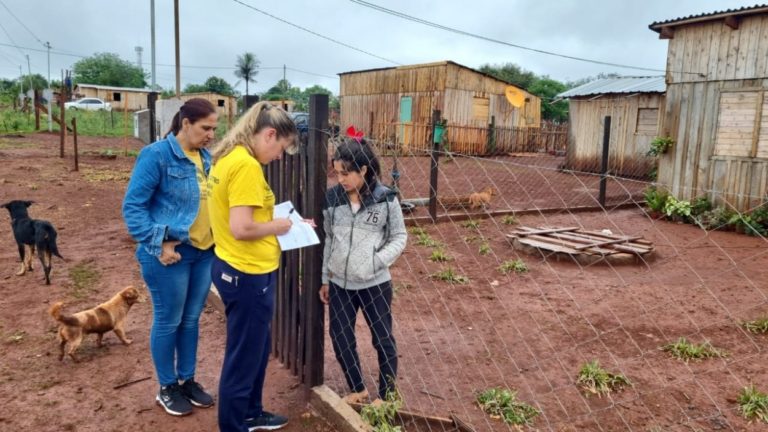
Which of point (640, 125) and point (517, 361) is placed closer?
point (517, 361)

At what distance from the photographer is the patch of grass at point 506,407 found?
127 inches

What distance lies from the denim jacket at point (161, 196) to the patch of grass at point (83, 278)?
2.87 m

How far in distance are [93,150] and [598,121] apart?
1723 centimetres

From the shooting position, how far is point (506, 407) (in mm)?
3312

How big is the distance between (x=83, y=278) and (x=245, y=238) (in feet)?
13.7

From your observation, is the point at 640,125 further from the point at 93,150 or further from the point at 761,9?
the point at 93,150

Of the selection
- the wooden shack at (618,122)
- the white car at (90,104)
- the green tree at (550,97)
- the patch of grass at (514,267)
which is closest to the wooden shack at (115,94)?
the white car at (90,104)

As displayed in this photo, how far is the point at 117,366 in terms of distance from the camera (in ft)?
12.4

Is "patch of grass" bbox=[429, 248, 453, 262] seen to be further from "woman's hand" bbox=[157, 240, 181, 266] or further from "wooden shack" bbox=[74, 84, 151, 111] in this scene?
"wooden shack" bbox=[74, 84, 151, 111]

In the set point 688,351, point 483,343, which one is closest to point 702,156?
point 688,351

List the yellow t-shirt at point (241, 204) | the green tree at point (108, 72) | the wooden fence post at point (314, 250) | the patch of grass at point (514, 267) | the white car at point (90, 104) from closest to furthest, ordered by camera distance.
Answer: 1. the yellow t-shirt at point (241, 204)
2. the wooden fence post at point (314, 250)
3. the patch of grass at point (514, 267)
4. the white car at point (90, 104)
5. the green tree at point (108, 72)

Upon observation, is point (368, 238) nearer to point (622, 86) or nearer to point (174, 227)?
point (174, 227)

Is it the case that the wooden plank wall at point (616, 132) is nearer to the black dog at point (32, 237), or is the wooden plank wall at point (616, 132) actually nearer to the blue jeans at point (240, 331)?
the black dog at point (32, 237)

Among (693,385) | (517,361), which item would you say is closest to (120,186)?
(517,361)
